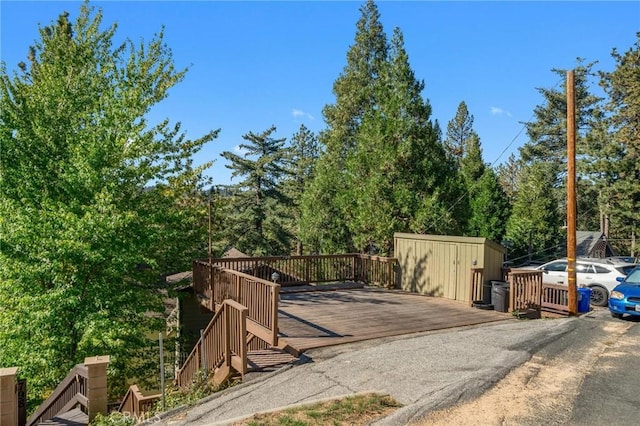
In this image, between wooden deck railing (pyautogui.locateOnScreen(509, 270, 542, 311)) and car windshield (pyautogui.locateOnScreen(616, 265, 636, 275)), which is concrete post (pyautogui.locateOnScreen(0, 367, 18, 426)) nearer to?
wooden deck railing (pyautogui.locateOnScreen(509, 270, 542, 311))

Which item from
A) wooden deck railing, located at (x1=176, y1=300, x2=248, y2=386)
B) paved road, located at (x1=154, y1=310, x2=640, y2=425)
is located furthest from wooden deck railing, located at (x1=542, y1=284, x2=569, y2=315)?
wooden deck railing, located at (x1=176, y1=300, x2=248, y2=386)

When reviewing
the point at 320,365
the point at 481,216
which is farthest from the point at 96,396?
the point at 481,216

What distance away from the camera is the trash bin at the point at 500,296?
1069cm

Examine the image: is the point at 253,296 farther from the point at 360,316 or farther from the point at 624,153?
the point at 624,153

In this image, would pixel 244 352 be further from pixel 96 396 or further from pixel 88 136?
pixel 88 136

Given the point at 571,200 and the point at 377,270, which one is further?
the point at 377,270

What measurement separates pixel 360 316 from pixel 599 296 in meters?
8.90

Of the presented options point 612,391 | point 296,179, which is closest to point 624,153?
point 296,179

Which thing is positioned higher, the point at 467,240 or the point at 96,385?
the point at 467,240

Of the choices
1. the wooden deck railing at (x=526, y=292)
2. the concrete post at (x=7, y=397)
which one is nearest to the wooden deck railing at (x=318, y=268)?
the wooden deck railing at (x=526, y=292)

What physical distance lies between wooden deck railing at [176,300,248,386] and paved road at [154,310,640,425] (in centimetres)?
63

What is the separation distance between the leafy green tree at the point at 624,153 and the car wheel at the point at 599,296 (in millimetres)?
14600

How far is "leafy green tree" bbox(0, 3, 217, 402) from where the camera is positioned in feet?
30.0

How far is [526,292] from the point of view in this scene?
10.5m
